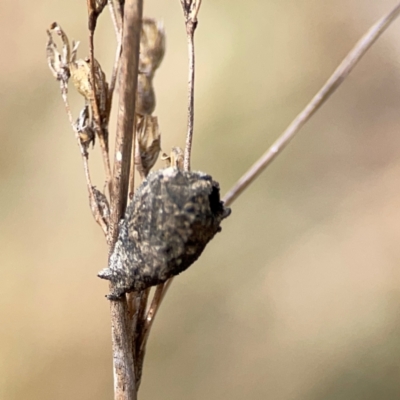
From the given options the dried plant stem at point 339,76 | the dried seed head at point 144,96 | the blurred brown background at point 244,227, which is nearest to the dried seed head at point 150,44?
the dried seed head at point 144,96

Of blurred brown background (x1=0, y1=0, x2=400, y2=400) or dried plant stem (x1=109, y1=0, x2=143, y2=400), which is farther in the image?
blurred brown background (x1=0, y1=0, x2=400, y2=400)

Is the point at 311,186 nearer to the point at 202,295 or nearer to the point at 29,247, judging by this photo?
the point at 202,295

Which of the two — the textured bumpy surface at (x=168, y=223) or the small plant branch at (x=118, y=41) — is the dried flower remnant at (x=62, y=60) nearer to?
the small plant branch at (x=118, y=41)

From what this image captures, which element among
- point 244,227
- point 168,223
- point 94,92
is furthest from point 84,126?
point 244,227

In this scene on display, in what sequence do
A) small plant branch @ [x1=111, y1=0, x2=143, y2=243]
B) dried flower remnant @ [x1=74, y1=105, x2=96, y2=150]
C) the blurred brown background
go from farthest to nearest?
the blurred brown background
dried flower remnant @ [x1=74, y1=105, x2=96, y2=150]
small plant branch @ [x1=111, y1=0, x2=143, y2=243]

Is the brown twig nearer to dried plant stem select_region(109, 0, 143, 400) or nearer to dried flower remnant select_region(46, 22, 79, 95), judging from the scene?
dried plant stem select_region(109, 0, 143, 400)

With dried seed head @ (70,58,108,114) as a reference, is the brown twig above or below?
below

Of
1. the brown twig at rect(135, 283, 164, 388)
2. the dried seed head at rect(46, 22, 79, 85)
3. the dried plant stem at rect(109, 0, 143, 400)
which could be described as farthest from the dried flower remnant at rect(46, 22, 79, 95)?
the brown twig at rect(135, 283, 164, 388)

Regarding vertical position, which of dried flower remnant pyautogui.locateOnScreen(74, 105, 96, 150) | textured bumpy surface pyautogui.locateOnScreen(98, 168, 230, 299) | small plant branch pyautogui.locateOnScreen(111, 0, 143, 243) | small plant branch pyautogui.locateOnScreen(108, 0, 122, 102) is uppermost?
small plant branch pyautogui.locateOnScreen(108, 0, 122, 102)

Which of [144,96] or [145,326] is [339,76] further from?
[145,326]
